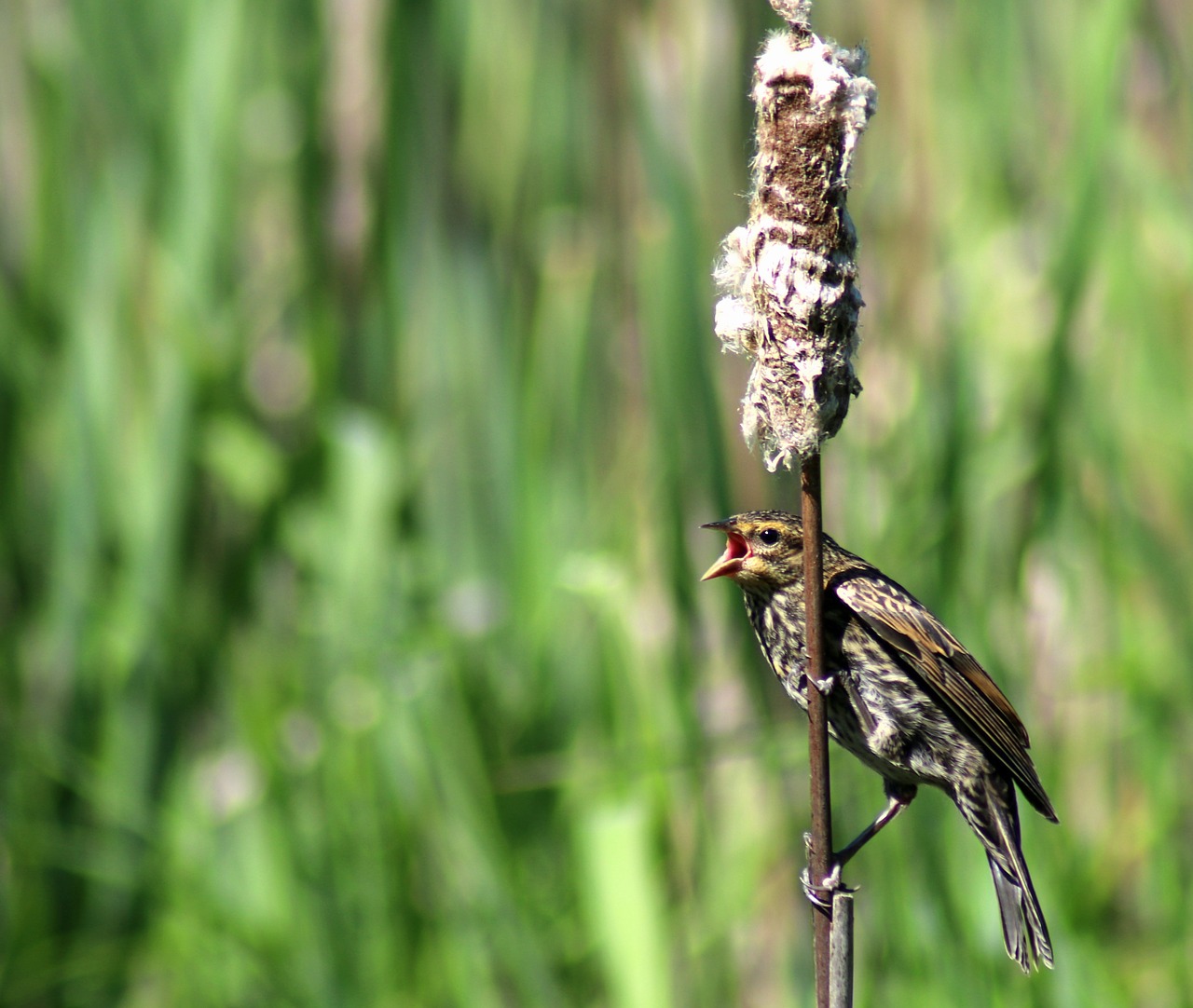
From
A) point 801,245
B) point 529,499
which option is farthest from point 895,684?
point 529,499

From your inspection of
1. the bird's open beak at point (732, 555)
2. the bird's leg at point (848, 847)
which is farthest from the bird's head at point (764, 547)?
the bird's leg at point (848, 847)

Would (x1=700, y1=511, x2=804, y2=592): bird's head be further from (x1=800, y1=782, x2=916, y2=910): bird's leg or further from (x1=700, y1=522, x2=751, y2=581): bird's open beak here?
(x1=800, y1=782, x2=916, y2=910): bird's leg

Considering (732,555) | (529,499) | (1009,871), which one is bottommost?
(1009,871)

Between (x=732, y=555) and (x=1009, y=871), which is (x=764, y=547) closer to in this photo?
(x=732, y=555)

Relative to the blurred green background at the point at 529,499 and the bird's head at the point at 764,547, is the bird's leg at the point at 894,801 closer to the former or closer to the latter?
the blurred green background at the point at 529,499

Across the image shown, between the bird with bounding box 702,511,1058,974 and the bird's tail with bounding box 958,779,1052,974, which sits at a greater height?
the bird with bounding box 702,511,1058,974

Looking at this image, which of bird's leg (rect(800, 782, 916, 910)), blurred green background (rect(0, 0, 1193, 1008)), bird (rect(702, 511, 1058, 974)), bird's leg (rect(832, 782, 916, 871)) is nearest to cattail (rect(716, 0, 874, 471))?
bird's leg (rect(800, 782, 916, 910))

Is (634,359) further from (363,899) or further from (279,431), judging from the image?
(363,899)
